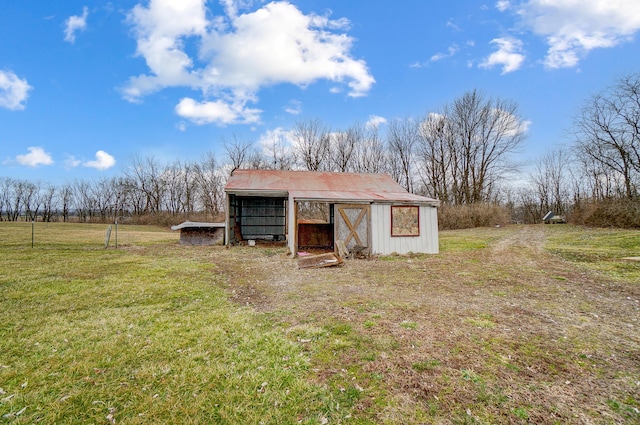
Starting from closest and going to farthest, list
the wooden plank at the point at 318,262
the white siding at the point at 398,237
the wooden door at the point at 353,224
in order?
the wooden plank at the point at 318,262
the wooden door at the point at 353,224
the white siding at the point at 398,237

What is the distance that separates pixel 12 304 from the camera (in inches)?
200

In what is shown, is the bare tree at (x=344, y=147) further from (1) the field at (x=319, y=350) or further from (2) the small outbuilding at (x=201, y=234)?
(1) the field at (x=319, y=350)

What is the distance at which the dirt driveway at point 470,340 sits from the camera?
8.04 ft

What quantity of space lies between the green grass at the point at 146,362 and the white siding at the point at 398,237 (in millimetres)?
6925

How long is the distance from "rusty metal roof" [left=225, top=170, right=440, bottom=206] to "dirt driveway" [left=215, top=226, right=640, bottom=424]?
6.62 meters

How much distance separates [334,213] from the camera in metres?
11.1

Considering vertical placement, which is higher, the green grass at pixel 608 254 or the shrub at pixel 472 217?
the shrub at pixel 472 217

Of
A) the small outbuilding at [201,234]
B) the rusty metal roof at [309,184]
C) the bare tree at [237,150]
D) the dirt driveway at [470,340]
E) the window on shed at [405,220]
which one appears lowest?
the dirt driveway at [470,340]

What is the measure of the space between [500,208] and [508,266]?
2015 cm

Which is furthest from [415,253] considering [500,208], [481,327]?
[500,208]

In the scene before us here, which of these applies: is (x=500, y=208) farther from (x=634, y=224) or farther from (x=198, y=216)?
(x=198, y=216)

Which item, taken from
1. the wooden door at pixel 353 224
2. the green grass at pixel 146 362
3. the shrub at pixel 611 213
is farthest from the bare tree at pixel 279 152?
the green grass at pixel 146 362

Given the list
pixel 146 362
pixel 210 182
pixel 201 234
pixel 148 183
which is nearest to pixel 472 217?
pixel 201 234

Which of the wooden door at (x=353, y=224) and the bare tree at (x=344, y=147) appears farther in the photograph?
the bare tree at (x=344, y=147)
